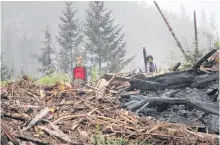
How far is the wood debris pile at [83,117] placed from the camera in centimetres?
382

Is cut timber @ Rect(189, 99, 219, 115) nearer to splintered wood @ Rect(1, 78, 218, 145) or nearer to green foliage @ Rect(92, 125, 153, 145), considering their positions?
splintered wood @ Rect(1, 78, 218, 145)

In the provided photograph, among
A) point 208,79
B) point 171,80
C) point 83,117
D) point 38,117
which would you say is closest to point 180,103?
point 171,80

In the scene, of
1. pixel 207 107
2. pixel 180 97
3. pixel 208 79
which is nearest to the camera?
pixel 207 107

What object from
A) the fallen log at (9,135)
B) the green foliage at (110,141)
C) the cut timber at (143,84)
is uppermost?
the cut timber at (143,84)

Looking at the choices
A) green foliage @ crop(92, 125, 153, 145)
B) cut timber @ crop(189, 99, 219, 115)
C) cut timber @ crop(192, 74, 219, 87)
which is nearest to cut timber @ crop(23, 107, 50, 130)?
green foliage @ crop(92, 125, 153, 145)

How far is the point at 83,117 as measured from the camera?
4.43 meters

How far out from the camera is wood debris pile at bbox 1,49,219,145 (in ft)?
12.5

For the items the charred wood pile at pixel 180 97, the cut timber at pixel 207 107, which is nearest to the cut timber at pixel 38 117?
the charred wood pile at pixel 180 97

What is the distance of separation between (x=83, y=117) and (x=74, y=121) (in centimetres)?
14

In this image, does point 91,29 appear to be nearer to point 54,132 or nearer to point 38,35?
point 54,132

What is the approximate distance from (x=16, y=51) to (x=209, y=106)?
117728 millimetres

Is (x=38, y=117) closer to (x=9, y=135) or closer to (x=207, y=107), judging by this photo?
(x=9, y=135)

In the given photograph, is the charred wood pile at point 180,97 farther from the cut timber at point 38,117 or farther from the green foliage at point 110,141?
the cut timber at point 38,117

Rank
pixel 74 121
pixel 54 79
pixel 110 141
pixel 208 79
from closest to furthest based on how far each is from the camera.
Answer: pixel 110 141, pixel 74 121, pixel 208 79, pixel 54 79
